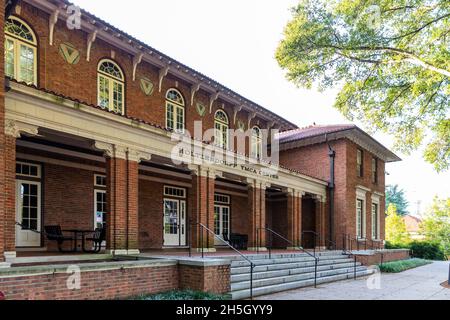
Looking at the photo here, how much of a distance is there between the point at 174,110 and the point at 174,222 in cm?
445

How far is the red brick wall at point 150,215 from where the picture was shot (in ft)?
51.0

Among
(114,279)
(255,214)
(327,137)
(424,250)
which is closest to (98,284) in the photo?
(114,279)

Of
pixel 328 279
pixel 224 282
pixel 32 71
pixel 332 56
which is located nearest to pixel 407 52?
pixel 332 56

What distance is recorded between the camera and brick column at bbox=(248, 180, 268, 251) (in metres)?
16.3

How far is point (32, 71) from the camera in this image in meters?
12.0

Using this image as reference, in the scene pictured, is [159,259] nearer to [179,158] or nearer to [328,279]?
[179,158]

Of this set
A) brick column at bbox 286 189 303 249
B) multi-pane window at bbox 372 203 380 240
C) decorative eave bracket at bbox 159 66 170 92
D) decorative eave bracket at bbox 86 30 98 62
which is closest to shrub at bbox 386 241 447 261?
multi-pane window at bbox 372 203 380 240

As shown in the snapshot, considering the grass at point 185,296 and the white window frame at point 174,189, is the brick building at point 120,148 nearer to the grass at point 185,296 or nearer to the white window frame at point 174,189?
the white window frame at point 174,189

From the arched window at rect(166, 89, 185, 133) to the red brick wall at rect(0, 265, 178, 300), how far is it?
7.75 m

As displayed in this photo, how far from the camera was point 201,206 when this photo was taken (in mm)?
13656

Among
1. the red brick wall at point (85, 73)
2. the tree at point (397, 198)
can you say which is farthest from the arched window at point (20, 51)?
the tree at point (397, 198)

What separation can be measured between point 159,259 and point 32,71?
6.45 metres

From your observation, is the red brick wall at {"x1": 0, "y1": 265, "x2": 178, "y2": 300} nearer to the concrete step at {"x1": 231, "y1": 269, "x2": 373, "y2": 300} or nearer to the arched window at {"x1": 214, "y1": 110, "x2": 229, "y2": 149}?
the concrete step at {"x1": 231, "y1": 269, "x2": 373, "y2": 300}

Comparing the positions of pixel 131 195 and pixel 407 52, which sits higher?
pixel 407 52
